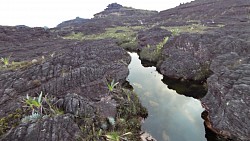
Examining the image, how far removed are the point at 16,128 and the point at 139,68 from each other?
25.8 metres

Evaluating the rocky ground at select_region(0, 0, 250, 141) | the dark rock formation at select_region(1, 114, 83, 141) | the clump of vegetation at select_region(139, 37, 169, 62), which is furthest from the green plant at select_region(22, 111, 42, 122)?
the clump of vegetation at select_region(139, 37, 169, 62)

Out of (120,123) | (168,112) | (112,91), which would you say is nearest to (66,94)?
(112,91)

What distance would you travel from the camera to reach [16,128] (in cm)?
1346

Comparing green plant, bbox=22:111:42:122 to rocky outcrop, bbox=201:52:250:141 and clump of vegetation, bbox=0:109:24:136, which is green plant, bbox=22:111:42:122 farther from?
rocky outcrop, bbox=201:52:250:141

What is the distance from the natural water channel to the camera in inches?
731

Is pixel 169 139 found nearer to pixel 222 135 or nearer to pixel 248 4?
pixel 222 135

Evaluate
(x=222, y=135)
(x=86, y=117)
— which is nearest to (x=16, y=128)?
(x=86, y=117)

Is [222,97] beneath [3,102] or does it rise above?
beneath

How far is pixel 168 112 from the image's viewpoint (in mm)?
22391

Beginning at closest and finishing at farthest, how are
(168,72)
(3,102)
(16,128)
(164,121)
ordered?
(16,128)
(3,102)
(164,121)
(168,72)

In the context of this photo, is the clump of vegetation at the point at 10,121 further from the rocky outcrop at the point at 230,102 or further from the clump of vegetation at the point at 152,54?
the clump of vegetation at the point at 152,54

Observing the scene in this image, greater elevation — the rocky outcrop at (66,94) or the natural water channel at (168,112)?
the rocky outcrop at (66,94)

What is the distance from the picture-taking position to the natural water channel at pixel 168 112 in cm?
1858

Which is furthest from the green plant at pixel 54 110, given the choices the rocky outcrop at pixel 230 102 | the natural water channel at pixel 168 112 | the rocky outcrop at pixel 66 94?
the rocky outcrop at pixel 230 102
